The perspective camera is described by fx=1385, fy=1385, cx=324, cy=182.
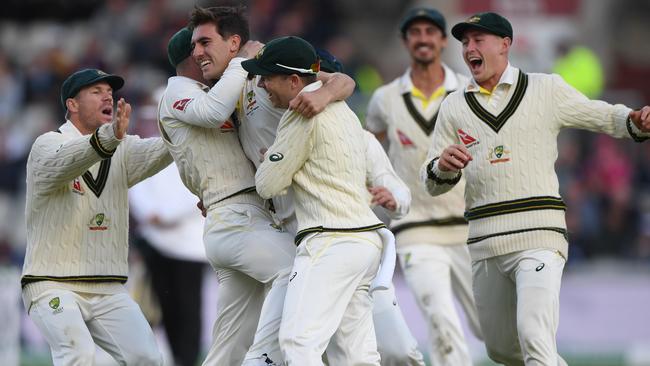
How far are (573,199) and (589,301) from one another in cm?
240

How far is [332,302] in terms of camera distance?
7.84 metres

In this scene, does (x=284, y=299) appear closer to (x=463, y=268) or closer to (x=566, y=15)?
(x=463, y=268)

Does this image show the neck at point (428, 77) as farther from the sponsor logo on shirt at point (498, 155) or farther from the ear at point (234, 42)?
the ear at point (234, 42)

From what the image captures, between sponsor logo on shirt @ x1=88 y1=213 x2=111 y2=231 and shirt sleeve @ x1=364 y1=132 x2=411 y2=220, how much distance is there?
1.81m

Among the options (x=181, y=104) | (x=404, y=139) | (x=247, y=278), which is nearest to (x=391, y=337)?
(x=247, y=278)

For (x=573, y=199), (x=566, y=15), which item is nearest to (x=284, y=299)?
(x=573, y=199)

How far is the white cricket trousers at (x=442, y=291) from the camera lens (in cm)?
1020

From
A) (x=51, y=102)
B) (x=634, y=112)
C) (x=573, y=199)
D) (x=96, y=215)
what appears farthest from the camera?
(x=51, y=102)

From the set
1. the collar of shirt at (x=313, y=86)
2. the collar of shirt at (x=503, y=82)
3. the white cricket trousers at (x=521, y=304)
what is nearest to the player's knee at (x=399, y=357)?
the white cricket trousers at (x=521, y=304)

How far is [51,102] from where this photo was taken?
1986cm

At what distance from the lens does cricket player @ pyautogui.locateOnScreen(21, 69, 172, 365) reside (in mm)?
8844

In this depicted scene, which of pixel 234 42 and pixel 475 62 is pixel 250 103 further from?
pixel 475 62

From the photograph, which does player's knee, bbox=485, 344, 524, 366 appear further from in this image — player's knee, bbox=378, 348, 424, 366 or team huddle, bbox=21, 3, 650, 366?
player's knee, bbox=378, 348, 424, 366

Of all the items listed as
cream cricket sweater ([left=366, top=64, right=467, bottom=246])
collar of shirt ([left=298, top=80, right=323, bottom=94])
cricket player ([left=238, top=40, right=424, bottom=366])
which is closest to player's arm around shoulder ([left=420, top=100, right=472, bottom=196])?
cricket player ([left=238, top=40, right=424, bottom=366])
